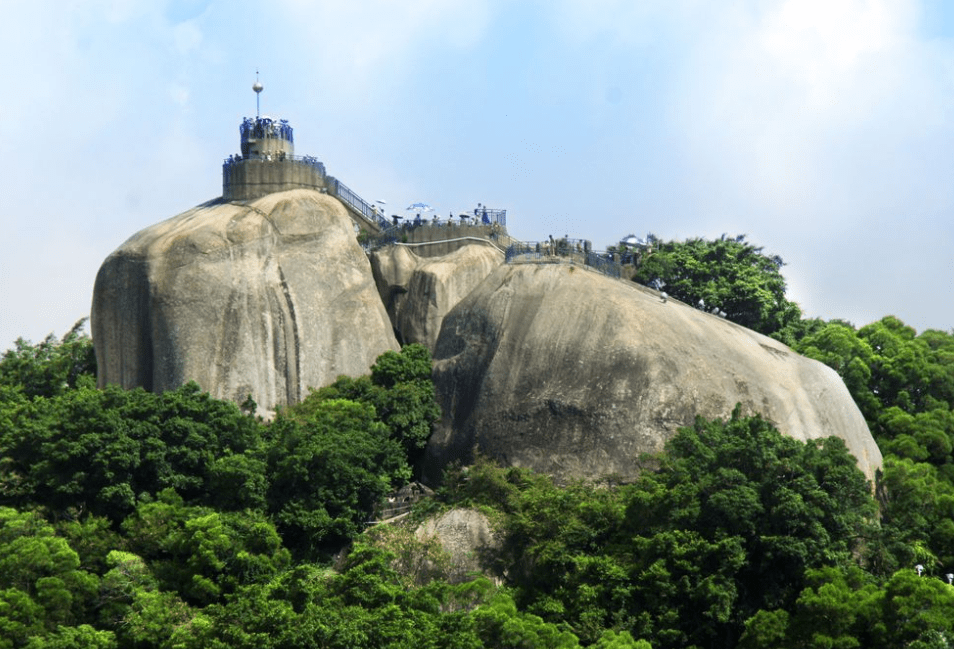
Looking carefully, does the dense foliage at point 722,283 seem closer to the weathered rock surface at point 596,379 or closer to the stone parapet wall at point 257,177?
the weathered rock surface at point 596,379

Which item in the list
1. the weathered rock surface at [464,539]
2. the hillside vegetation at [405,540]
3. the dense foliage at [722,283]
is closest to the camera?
the hillside vegetation at [405,540]

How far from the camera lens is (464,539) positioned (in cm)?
5072

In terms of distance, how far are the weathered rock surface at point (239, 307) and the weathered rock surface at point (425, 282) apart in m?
0.91

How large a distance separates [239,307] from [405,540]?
11322 mm

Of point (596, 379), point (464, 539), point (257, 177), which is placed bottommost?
point (464, 539)

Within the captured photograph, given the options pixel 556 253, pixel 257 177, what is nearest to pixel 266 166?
pixel 257 177

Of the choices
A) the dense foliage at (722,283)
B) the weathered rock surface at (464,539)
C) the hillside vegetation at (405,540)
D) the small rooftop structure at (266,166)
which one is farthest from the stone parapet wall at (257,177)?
the weathered rock surface at (464,539)

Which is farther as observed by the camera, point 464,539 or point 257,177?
point 257,177

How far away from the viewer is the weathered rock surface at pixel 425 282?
61.2 metres

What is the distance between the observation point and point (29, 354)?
212 ft

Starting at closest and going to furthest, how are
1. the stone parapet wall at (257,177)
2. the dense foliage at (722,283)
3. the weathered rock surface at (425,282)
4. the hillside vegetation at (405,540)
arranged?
the hillside vegetation at (405,540)
the weathered rock surface at (425,282)
the stone parapet wall at (257,177)
the dense foliage at (722,283)

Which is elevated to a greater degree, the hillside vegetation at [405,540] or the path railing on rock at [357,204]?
the path railing on rock at [357,204]

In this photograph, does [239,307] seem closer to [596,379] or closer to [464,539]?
[596,379]

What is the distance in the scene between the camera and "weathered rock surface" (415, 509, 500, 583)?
50.2m
